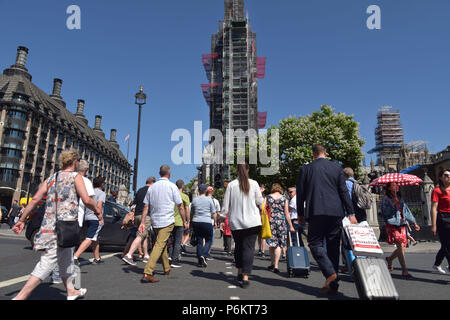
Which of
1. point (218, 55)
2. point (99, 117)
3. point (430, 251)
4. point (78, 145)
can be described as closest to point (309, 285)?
point (430, 251)

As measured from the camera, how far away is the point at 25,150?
51.5 m

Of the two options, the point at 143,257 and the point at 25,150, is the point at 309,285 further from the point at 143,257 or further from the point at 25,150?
the point at 25,150

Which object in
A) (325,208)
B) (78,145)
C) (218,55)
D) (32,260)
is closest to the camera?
(325,208)

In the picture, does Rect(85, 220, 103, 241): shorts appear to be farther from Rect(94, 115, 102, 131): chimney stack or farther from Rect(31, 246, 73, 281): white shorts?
Rect(94, 115, 102, 131): chimney stack

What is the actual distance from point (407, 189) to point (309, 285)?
33.5 meters

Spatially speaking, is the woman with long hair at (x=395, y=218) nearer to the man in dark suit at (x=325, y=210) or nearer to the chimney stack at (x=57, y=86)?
the man in dark suit at (x=325, y=210)

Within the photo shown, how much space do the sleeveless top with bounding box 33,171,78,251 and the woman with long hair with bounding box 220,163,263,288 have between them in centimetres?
241

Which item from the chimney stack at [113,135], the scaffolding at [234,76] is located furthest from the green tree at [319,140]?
the chimney stack at [113,135]

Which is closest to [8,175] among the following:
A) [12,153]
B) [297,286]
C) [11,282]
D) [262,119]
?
[12,153]

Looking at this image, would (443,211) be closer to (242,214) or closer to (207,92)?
(242,214)

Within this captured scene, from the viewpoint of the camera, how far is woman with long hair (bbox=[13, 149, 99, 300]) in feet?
10.8

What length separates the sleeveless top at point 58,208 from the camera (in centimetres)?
331

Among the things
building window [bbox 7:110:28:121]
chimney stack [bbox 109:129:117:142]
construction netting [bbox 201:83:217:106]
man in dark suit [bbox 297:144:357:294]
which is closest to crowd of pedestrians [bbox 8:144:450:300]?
man in dark suit [bbox 297:144:357:294]

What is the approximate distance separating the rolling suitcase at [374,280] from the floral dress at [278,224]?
2787 millimetres
